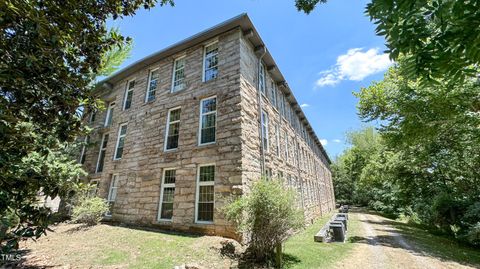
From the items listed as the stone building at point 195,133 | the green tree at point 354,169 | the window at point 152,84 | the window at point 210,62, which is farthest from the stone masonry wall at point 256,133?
the green tree at point 354,169

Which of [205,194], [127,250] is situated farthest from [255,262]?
[127,250]

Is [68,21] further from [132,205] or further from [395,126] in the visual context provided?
[395,126]

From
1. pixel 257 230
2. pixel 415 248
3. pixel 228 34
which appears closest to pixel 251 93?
Result: pixel 228 34

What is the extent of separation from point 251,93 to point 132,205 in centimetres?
741

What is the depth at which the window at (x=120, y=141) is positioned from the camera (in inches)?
480

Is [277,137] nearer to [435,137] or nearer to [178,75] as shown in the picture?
[178,75]

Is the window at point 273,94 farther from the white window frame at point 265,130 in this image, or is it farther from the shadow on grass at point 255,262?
the shadow on grass at point 255,262

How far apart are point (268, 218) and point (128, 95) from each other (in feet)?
38.3

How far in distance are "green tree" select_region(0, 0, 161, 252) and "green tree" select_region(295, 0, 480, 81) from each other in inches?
135

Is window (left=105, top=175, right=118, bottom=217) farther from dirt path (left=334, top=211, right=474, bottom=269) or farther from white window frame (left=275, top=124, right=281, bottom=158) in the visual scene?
dirt path (left=334, top=211, right=474, bottom=269)

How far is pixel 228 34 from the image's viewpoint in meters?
9.73

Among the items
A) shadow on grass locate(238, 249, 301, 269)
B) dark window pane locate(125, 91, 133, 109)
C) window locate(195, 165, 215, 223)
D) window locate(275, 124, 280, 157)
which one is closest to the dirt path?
shadow on grass locate(238, 249, 301, 269)

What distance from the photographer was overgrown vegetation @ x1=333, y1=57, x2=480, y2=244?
903cm

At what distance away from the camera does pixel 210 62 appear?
1020 centimetres
